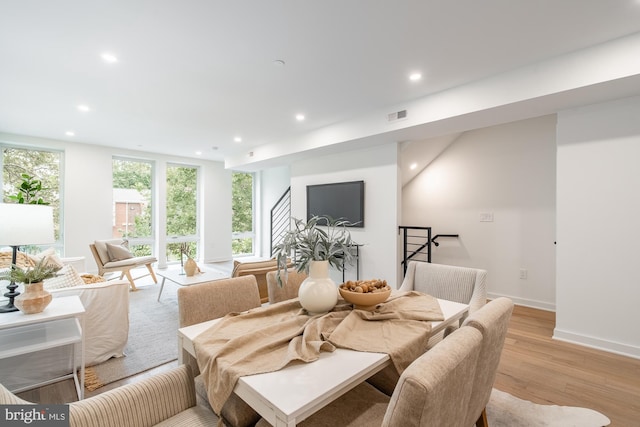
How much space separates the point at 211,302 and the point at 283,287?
0.56 metres

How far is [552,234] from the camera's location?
3.78m

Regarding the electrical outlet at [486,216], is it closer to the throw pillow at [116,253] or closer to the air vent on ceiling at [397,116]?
the air vent on ceiling at [397,116]

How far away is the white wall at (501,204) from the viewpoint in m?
3.85

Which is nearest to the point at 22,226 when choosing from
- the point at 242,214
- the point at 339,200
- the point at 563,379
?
the point at 339,200

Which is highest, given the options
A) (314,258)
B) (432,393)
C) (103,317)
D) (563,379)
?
(314,258)

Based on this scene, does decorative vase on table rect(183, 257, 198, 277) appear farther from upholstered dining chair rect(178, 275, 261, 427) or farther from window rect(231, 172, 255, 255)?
window rect(231, 172, 255, 255)

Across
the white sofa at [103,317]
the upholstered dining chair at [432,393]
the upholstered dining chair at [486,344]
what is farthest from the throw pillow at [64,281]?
the upholstered dining chair at [486,344]

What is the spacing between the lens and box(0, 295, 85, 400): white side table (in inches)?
71.9

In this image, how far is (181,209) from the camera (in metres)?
7.03

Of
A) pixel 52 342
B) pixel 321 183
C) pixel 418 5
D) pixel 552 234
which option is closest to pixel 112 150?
pixel 321 183

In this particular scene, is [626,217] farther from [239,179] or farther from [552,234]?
[239,179]

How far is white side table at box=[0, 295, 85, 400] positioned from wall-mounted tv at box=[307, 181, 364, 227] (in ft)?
10.7

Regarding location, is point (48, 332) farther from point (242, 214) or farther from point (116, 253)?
point (242, 214)

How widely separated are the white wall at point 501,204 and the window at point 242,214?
4.95 metres
